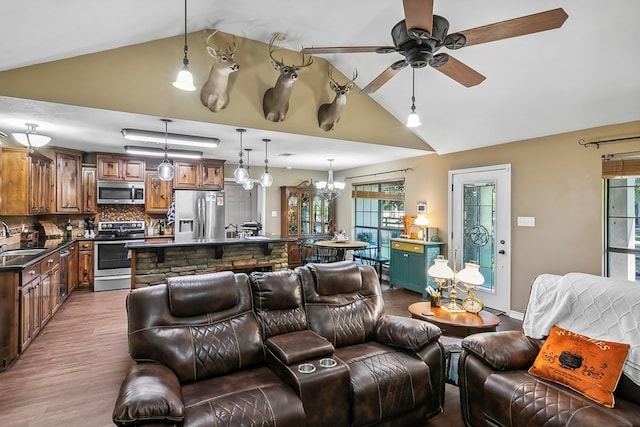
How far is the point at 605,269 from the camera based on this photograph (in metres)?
3.82

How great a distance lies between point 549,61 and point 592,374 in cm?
287

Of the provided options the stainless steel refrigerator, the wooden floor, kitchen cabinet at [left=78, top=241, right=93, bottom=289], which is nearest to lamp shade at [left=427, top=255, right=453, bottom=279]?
the wooden floor

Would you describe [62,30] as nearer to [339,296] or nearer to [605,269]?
[339,296]

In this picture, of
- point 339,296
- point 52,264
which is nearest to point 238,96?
point 339,296

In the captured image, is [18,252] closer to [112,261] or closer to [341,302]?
[112,261]

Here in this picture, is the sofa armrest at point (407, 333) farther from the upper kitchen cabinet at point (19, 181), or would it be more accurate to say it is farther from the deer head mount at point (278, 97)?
the upper kitchen cabinet at point (19, 181)

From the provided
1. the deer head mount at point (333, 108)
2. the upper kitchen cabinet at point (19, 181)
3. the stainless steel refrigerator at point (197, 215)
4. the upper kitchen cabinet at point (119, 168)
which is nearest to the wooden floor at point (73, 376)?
the upper kitchen cabinet at point (19, 181)

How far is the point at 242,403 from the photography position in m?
1.82

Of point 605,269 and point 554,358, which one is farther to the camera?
point 605,269

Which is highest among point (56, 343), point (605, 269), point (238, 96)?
point (238, 96)

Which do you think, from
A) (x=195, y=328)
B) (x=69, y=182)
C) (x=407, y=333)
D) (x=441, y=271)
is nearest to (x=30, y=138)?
(x=69, y=182)

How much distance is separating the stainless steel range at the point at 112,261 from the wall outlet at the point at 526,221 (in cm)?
619

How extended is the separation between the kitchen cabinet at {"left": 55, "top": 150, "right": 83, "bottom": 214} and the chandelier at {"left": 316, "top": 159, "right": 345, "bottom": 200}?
4.39 m

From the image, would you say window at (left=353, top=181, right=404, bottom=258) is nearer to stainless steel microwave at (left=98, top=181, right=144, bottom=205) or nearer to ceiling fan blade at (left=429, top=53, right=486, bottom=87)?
ceiling fan blade at (left=429, top=53, right=486, bottom=87)
